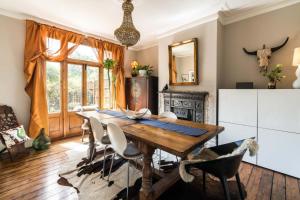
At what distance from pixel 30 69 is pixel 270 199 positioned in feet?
14.6

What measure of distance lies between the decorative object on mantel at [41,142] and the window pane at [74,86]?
0.91 metres

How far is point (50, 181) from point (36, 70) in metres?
2.34

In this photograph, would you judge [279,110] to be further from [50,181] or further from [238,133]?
[50,181]

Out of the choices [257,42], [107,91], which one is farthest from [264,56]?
[107,91]

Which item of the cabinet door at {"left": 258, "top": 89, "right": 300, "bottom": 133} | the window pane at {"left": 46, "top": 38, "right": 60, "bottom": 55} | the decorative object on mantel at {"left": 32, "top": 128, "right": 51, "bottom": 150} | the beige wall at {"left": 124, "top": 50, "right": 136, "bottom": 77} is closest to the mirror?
the cabinet door at {"left": 258, "top": 89, "right": 300, "bottom": 133}

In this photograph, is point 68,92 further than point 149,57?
No

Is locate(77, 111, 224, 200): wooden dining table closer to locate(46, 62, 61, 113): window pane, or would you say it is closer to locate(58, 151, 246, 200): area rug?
locate(58, 151, 246, 200): area rug

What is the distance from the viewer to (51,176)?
7.36ft

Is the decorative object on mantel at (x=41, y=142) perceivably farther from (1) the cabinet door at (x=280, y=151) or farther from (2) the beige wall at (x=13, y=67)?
(1) the cabinet door at (x=280, y=151)

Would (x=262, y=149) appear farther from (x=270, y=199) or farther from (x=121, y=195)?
(x=121, y=195)

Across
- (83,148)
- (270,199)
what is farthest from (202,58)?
(83,148)

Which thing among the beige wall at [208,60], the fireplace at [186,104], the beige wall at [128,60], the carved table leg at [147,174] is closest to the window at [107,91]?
the beige wall at [128,60]

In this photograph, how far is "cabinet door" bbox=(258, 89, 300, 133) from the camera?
2195 mm

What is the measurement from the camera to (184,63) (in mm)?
3697
